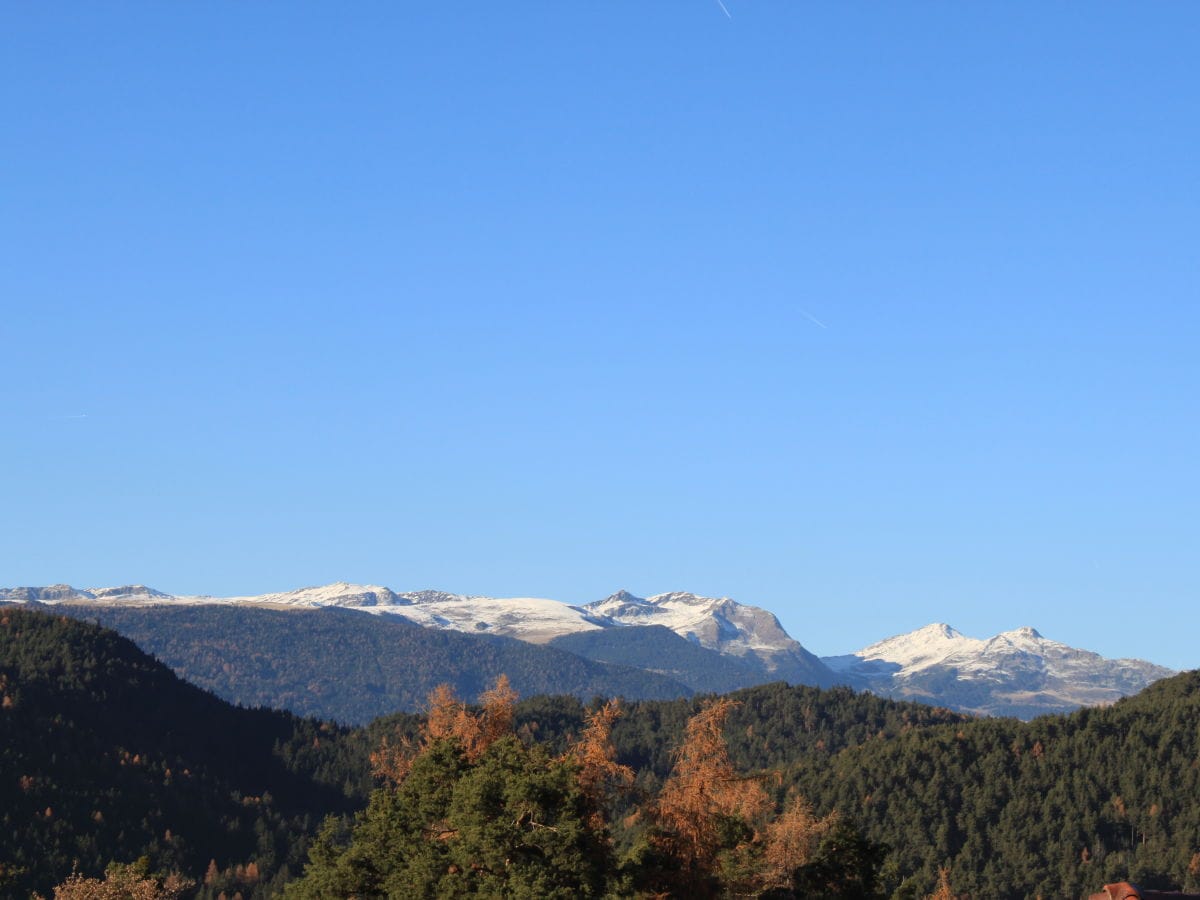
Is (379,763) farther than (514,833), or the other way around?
(379,763)

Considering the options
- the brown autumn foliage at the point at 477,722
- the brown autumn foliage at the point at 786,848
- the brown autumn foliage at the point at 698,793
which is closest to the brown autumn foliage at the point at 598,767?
the brown autumn foliage at the point at 698,793

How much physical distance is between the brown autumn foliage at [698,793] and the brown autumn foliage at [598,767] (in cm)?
301

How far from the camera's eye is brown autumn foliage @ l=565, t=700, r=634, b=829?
327 feet

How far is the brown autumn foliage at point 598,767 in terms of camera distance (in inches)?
3925

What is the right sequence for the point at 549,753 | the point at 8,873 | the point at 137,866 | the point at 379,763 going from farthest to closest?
the point at 8,873, the point at 137,866, the point at 379,763, the point at 549,753

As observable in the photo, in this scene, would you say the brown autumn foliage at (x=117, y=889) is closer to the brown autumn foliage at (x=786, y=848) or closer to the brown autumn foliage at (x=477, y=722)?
the brown autumn foliage at (x=477, y=722)

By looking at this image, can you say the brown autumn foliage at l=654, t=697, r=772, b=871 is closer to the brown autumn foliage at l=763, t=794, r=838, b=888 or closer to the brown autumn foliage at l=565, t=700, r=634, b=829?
the brown autumn foliage at l=565, t=700, r=634, b=829

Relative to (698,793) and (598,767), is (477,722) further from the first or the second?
(698,793)

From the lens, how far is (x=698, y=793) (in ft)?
325

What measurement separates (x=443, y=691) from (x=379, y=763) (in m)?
14.4

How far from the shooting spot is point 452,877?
10488 cm

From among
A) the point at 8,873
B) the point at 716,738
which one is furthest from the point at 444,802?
the point at 8,873

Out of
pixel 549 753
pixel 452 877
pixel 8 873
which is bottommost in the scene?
pixel 8 873

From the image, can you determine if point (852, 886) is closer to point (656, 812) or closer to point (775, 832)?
point (775, 832)
